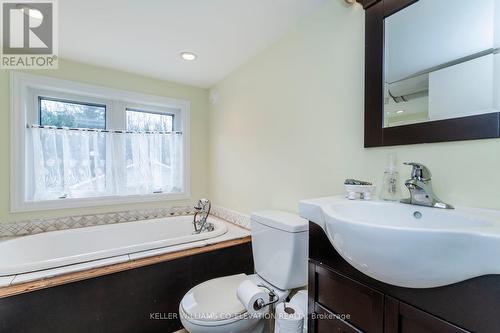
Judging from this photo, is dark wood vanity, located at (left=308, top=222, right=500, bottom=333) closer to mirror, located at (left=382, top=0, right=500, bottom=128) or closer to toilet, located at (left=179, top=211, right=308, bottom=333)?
toilet, located at (left=179, top=211, right=308, bottom=333)

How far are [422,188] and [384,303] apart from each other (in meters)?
0.46

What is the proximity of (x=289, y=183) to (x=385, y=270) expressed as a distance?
108cm

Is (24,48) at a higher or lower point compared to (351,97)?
higher

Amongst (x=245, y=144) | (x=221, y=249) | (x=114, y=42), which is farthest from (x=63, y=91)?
(x=221, y=249)

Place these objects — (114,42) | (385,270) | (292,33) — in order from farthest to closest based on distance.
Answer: (114,42), (292,33), (385,270)

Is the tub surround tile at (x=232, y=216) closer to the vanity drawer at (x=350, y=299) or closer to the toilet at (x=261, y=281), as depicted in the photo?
the toilet at (x=261, y=281)

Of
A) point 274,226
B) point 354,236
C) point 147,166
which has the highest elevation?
point 147,166

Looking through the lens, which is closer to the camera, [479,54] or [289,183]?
[479,54]

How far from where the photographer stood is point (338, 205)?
961 mm

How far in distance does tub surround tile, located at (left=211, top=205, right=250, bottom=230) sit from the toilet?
2.16 feet

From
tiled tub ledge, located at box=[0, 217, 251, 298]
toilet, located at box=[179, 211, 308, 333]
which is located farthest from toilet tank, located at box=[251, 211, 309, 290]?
tiled tub ledge, located at box=[0, 217, 251, 298]

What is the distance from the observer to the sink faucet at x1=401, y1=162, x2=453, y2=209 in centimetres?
87

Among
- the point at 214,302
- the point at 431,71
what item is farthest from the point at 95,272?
the point at 431,71

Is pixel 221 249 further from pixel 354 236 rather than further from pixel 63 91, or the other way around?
pixel 63 91
